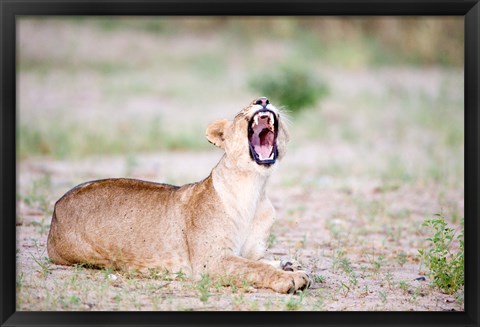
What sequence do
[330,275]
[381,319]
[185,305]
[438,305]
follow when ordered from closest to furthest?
[381,319] → [185,305] → [438,305] → [330,275]

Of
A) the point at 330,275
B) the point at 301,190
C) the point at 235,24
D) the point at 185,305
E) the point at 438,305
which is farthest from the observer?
the point at 235,24

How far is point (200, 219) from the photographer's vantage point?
6.23m

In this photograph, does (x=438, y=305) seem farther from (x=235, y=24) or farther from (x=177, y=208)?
(x=235, y=24)

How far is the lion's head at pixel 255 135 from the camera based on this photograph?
610 centimetres

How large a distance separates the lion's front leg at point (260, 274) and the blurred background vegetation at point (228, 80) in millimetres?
5147

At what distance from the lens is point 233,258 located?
605cm

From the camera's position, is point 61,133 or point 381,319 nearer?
point 381,319

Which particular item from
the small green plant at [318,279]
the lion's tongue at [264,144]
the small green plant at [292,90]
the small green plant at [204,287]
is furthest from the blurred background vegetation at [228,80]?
the small green plant at [204,287]

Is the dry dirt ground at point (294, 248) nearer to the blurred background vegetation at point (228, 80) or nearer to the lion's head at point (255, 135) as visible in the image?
the lion's head at point (255, 135)

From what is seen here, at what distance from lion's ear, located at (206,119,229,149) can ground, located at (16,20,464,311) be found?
33.6 inches

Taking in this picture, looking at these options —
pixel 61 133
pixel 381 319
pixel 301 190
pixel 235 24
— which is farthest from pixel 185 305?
pixel 235 24

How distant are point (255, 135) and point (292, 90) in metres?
7.20
